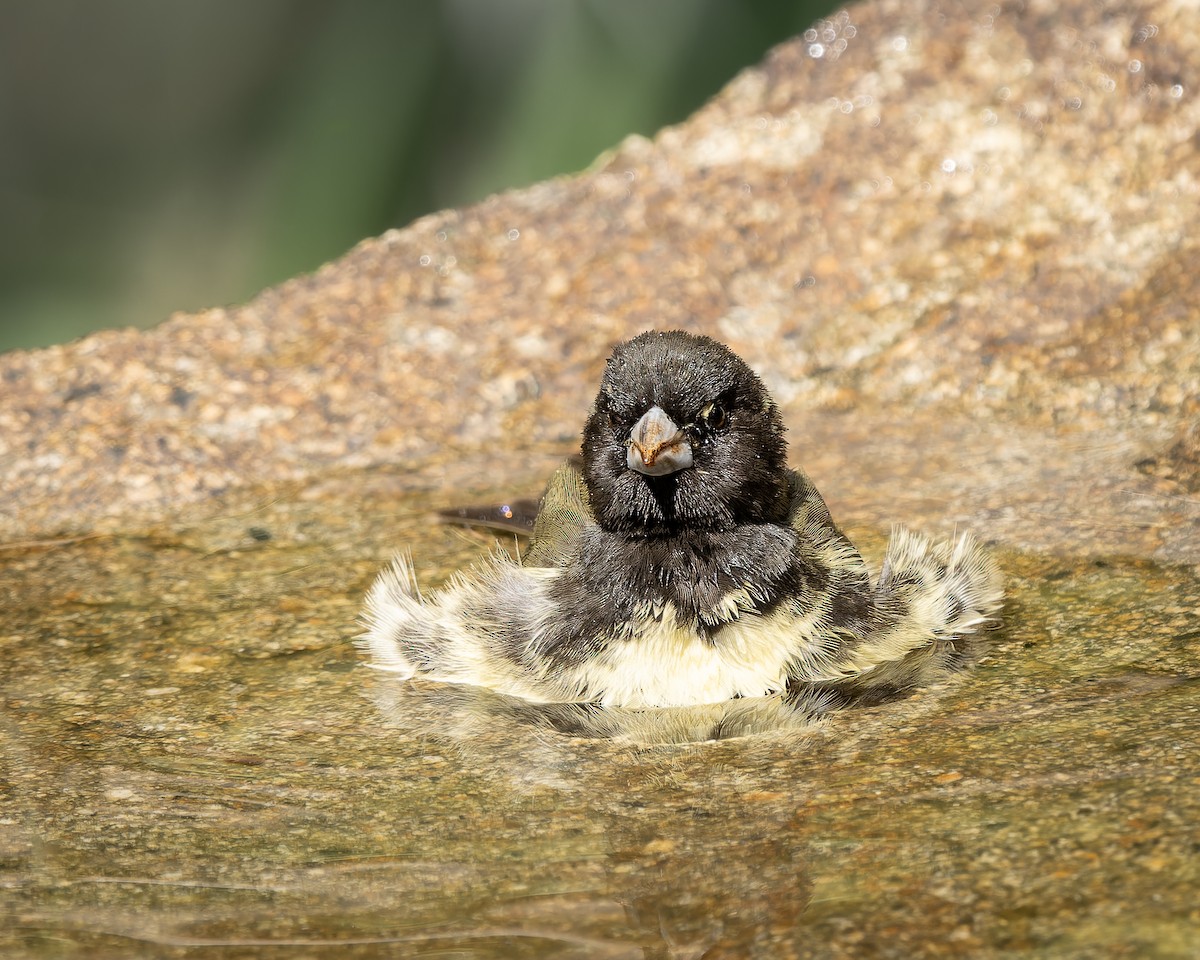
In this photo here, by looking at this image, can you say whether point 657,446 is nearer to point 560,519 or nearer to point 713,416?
point 713,416

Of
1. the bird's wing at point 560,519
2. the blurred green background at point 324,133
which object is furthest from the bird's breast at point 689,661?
the blurred green background at point 324,133

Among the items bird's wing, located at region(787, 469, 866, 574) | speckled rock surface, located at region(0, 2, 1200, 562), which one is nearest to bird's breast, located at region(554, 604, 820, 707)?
bird's wing, located at region(787, 469, 866, 574)

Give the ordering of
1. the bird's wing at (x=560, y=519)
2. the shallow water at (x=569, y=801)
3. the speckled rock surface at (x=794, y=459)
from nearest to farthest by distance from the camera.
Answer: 1. the shallow water at (x=569, y=801)
2. the speckled rock surface at (x=794, y=459)
3. the bird's wing at (x=560, y=519)

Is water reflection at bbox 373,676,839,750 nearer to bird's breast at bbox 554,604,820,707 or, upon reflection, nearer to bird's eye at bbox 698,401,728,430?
bird's breast at bbox 554,604,820,707

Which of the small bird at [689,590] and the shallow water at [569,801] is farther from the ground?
the small bird at [689,590]

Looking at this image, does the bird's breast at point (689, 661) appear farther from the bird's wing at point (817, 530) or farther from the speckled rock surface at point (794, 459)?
the bird's wing at point (817, 530)

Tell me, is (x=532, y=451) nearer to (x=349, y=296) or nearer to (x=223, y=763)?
(x=349, y=296)

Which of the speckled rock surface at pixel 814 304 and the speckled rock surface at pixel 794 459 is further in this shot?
the speckled rock surface at pixel 814 304
